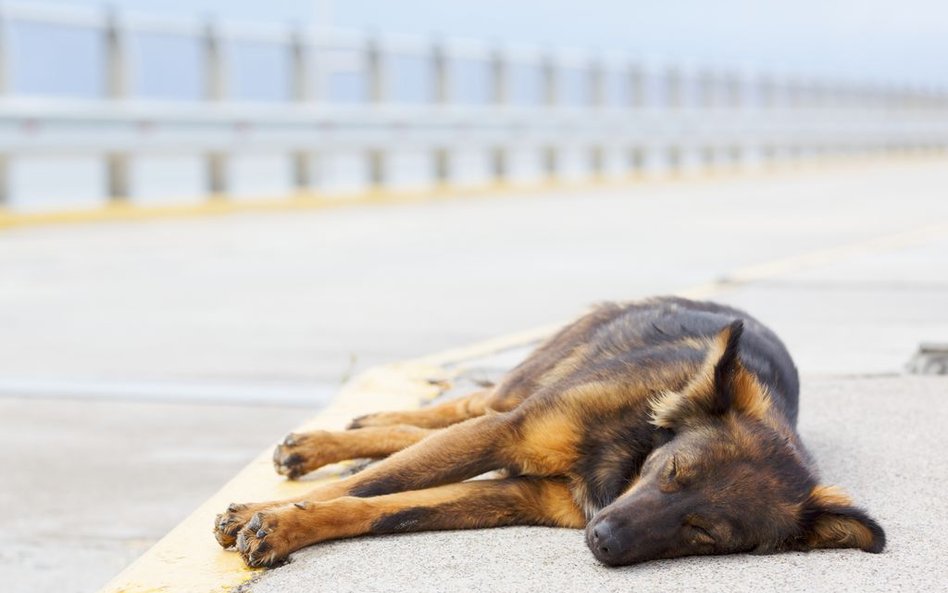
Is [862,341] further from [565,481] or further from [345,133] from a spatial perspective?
[345,133]

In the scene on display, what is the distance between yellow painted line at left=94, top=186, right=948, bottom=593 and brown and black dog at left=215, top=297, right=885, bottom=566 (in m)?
0.09

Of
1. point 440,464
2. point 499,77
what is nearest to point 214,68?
point 499,77

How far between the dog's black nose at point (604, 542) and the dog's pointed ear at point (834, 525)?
0.45m

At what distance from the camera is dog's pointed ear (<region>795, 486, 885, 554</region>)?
3422 mm

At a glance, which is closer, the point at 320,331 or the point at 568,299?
the point at 320,331

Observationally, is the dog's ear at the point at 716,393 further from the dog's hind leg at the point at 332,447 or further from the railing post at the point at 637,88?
the railing post at the point at 637,88

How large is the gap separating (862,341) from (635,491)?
3789mm

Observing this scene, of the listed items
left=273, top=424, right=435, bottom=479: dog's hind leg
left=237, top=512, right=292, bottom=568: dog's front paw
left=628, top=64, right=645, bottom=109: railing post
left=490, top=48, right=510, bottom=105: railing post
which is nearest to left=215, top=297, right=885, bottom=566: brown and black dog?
left=237, top=512, right=292, bottom=568: dog's front paw

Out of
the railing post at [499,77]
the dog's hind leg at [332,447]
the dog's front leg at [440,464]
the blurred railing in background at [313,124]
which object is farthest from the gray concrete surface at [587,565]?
the railing post at [499,77]

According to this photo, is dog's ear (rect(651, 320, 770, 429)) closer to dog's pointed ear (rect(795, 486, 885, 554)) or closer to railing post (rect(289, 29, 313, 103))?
dog's pointed ear (rect(795, 486, 885, 554))

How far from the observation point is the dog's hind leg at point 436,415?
180 inches

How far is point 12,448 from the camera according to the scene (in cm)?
546

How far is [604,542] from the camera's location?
3215 millimetres

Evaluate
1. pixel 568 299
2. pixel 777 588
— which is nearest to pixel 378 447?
pixel 777 588
